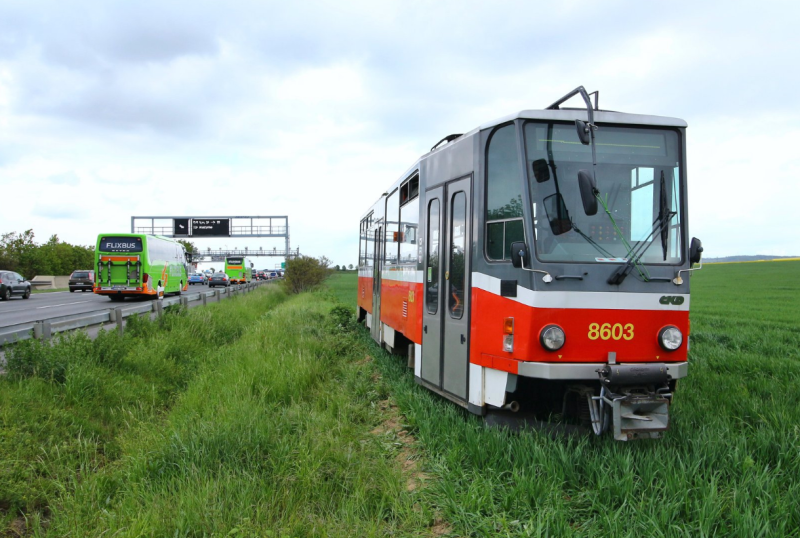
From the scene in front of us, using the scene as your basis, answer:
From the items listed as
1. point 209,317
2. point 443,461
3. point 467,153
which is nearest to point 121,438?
point 443,461

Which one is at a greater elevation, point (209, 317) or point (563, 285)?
point (563, 285)

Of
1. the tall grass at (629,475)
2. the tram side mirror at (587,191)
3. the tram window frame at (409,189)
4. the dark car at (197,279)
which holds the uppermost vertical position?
the tram window frame at (409,189)

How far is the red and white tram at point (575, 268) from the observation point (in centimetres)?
508

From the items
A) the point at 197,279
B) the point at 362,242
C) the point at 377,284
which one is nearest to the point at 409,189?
the point at 377,284

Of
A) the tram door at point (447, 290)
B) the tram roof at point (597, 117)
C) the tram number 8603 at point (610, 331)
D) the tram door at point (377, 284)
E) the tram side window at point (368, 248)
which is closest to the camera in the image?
the tram number 8603 at point (610, 331)

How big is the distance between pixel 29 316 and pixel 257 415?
16.0 m

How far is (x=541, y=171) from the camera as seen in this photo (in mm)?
5402

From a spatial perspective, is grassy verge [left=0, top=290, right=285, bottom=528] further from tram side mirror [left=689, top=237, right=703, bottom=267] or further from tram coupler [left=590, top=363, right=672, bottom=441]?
tram side mirror [left=689, top=237, right=703, bottom=267]

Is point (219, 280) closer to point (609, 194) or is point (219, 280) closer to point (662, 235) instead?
point (609, 194)

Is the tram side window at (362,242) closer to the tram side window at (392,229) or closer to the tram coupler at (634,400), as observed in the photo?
the tram side window at (392,229)

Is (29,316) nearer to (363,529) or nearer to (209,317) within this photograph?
(209,317)

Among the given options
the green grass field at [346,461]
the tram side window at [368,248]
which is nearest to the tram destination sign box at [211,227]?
the tram side window at [368,248]

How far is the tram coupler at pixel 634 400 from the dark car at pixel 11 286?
106 ft

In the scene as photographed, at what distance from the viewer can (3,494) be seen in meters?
4.66
